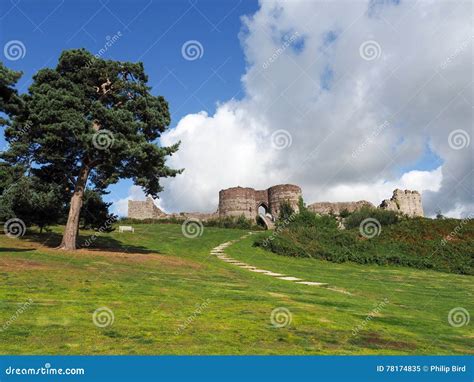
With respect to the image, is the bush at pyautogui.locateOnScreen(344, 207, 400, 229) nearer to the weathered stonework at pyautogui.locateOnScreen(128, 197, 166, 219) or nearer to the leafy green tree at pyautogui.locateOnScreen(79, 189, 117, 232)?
the leafy green tree at pyautogui.locateOnScreen(79, 189, 117, 232)

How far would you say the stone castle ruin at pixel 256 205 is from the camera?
237 feet

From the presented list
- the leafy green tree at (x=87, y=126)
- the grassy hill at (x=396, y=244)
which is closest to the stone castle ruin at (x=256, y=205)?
the grassy hill at (x=396, y=244)

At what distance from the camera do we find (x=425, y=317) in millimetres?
10094

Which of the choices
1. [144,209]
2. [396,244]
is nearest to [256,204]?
[144,209]

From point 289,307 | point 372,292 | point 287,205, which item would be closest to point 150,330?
point 289,307

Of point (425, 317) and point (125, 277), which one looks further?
point (125, 277)

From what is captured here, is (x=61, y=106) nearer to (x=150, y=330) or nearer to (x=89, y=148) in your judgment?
(x=89, y=148)

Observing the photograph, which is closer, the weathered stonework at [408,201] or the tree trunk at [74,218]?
the tree trunk at [74,218]

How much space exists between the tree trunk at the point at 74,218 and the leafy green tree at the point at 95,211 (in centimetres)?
362

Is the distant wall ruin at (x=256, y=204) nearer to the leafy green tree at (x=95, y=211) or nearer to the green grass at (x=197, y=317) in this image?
the leafy green tree at (x=95, y=211)

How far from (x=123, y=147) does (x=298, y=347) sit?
1574 centimetres

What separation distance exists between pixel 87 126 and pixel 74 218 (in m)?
4.81

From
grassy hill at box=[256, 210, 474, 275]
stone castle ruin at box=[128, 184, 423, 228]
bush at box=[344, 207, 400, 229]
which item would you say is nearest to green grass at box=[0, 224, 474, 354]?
grassy hill at box=[256, 210, 474, 275]

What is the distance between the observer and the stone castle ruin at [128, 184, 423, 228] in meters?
72.3
